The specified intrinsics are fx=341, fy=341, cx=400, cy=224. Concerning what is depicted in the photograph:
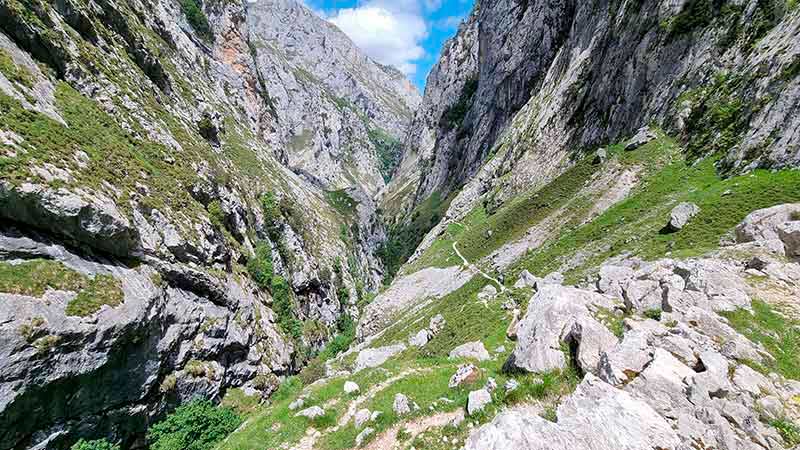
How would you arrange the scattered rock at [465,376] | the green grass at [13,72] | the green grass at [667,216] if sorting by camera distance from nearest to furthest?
the scattered rock at [465,376] → the green grass at [667,216] → the green grass at [13,72]

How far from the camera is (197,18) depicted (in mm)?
107375

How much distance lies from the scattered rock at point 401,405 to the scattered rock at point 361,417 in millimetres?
1195

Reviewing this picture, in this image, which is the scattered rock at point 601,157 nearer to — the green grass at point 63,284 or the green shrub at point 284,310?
the green shrub at point 284,310

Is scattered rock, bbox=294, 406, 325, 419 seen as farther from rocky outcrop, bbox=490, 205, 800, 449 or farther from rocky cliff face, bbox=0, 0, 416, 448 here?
rocky cliff face, bbox=0, 0, 416, 448

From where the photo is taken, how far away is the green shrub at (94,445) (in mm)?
26547

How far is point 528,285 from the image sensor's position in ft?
108

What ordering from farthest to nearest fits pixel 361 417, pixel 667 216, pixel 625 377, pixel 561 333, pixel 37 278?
1. pixel 667 216
2. pixel 37 278
3. pixel 361 417
4. pixel 561 333
5. pixel 625 377

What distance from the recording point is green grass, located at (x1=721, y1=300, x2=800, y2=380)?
33.4 feet

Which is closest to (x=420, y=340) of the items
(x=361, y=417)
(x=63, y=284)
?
(x=361, y=417)

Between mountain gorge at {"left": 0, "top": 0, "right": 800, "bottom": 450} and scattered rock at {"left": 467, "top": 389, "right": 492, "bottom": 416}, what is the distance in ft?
0.53

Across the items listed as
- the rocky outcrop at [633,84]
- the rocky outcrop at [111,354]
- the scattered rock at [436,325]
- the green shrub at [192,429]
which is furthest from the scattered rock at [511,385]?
the green shrub at [192,429]

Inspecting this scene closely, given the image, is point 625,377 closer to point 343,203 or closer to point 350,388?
point 350,388

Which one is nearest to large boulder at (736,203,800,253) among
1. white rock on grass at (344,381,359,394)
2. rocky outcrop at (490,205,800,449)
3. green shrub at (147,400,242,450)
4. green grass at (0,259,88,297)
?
rocky outcrop at (490,205,800,449)

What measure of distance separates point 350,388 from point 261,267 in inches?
1865
